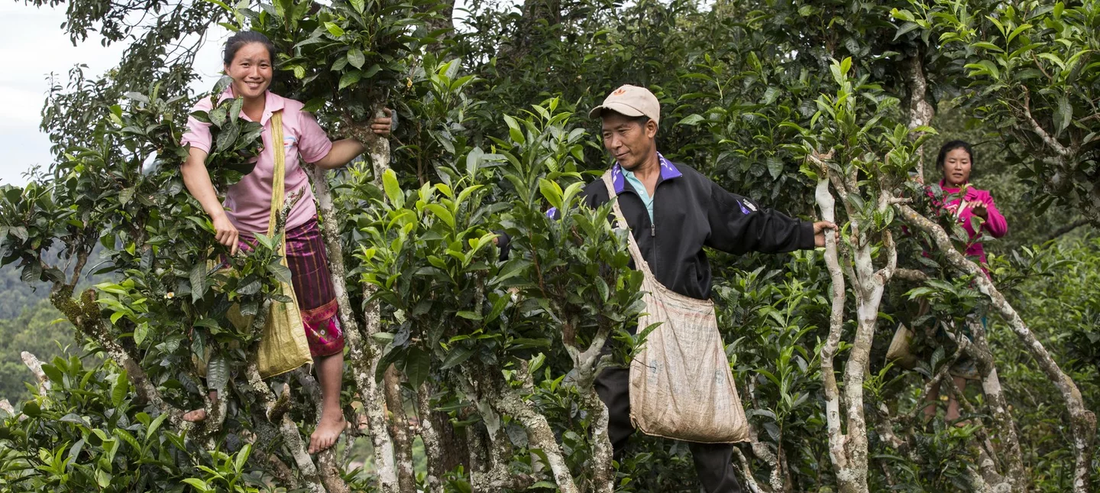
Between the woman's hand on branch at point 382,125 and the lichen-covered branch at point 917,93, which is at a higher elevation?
the woman's hand on branch at point 382,125

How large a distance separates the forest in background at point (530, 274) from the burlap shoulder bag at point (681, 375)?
26cm

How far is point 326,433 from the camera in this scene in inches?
154

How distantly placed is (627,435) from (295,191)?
1563 mm

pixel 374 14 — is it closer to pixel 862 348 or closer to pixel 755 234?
pixel 755 234

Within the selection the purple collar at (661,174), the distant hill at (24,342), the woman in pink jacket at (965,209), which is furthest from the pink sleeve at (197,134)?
the distant hill at (24,342)

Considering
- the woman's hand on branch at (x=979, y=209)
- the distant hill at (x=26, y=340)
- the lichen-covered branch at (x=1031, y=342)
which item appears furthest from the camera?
the distant hill at (x=26, y=340)

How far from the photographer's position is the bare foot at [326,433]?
3.89 m

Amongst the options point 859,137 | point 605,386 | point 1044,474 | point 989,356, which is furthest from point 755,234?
point 1044,474

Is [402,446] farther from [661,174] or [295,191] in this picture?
[661,174]

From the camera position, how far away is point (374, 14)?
3658mm

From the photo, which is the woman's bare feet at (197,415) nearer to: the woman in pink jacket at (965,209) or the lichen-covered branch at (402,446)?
the lichen-covered branch at (402,446)

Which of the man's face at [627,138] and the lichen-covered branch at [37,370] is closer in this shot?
the man's face at [627,138]

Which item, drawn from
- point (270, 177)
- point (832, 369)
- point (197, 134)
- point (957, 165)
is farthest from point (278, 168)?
point (957, 165)

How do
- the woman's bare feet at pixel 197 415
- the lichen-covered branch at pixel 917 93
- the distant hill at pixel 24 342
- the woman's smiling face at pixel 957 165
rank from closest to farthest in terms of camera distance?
the woman's bare feet at pixel 197 415 → the lichen-covered branch at pixel 917 93 → the woman's smiling face at pixel 957 165 → the distant hill at pixel 24 342
